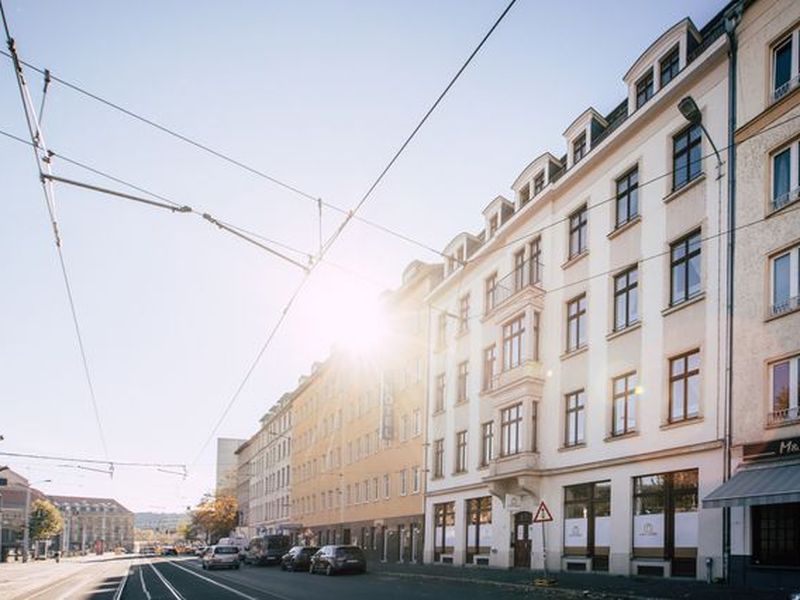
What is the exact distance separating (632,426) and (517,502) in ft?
23.3

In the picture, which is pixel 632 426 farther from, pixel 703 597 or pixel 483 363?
pixel 483 363

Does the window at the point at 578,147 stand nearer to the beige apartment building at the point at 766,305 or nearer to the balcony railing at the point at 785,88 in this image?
the beige apartment building at the point at 766,305

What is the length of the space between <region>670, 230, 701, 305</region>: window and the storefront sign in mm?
4697

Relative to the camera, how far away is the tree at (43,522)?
103 metres

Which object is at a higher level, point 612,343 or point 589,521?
point 612,343

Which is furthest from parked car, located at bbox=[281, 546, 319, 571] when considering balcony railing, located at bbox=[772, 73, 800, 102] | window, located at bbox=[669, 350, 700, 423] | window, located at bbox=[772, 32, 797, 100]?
window, located at bbox=[772, 32, 797, 100]

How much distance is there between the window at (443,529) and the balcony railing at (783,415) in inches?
785

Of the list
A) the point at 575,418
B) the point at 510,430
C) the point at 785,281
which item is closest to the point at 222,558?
the point at 510,430

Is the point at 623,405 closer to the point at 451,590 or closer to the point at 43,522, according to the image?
the point at 451,590

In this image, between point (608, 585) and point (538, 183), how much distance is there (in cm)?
1661

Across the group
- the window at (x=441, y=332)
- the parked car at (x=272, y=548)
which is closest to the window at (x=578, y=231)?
the window at (x=441, y=332)

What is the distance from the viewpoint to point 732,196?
807 inches

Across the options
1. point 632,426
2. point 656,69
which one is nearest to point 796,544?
point 632,426

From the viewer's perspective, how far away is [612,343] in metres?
25.0
